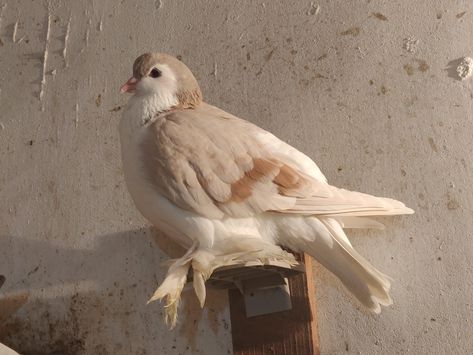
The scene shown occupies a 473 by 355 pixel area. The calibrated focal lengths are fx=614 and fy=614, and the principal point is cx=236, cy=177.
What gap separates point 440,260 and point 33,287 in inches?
33.4

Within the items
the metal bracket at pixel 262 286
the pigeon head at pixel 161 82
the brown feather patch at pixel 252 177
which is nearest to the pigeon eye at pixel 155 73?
the pigeon head at pixel 161 82

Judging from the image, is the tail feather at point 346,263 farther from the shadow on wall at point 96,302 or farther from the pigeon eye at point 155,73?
the pigeon eye at point 155,73

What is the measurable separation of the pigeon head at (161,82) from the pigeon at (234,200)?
0.04m

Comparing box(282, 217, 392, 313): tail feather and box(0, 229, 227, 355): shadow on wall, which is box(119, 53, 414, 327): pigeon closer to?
box(282, 217, 392, 313): tail feather

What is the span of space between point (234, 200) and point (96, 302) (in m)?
0.47

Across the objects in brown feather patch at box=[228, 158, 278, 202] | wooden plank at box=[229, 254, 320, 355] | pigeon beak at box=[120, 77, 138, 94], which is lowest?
wooden plank at box=[229, 254, 320, 355]

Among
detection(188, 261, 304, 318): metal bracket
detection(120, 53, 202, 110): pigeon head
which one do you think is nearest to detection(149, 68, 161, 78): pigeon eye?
detection(120, 53, 202, 110): pigeon head

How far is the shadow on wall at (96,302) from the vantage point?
48.5 inches

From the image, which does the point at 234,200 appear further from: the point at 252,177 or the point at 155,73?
the point at 155,73

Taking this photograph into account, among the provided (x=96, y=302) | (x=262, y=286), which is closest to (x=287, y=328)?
→ (x=262, y=286)

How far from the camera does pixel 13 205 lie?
4.72 feet

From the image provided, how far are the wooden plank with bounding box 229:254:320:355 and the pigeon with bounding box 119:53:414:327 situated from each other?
9cm

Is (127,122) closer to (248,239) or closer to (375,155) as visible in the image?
(248,239)

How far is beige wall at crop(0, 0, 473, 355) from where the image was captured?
3.71 feet
